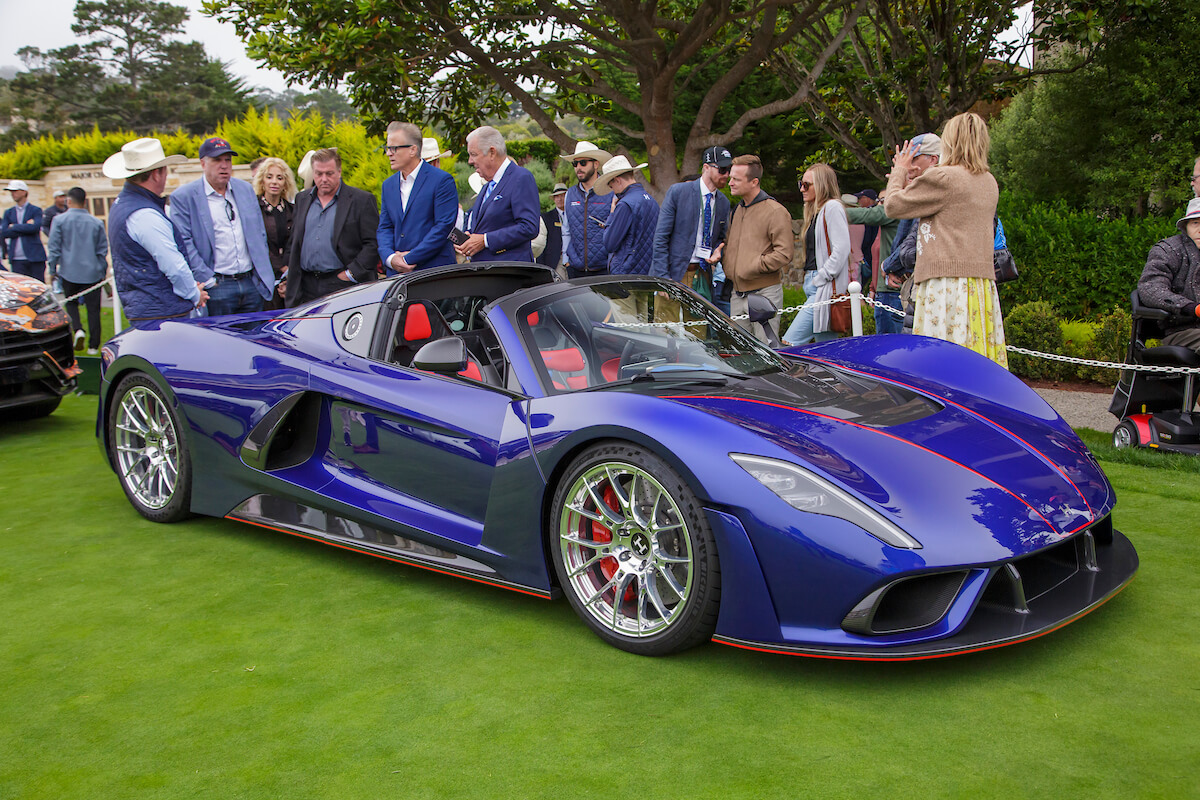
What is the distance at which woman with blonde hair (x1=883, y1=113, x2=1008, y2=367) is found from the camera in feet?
18.2

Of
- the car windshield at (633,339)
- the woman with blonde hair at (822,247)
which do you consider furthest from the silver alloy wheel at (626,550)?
the woman with blonde hair at (822,247)

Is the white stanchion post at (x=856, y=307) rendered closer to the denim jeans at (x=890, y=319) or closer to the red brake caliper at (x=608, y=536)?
the denim jeans at (x=890, y=319)

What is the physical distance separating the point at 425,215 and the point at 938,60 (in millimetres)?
8985

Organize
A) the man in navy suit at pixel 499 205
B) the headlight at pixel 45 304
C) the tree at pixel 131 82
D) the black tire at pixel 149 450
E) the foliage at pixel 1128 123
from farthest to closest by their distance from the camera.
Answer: the tree at pixel 131 82, the foliage at pixel 1128 123, the headlight at pixel 45 304, the man in navy suit at pixel 499 205, the black tire at pixel 149 450

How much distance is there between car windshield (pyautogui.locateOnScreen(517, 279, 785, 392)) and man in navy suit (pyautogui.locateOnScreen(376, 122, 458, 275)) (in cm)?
275

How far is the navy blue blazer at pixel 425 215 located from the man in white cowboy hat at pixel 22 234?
28.8 ft

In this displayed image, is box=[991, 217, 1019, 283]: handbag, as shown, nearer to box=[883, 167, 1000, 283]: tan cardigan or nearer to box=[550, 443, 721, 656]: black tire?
box=[883, 167, 1000, 283]: tan cardigan

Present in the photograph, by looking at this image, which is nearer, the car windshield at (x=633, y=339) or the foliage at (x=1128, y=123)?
the car windshield at (x=633, y=339)

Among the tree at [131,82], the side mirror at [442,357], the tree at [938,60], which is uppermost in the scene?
the tree at [131,82]

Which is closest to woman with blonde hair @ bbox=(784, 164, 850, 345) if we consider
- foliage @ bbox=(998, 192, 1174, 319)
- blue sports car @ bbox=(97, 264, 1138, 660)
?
blue sports car @ bbox=(97, 264, 1138, 660)

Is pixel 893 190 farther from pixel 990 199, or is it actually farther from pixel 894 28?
pixel 894 28

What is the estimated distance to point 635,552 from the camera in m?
3.30

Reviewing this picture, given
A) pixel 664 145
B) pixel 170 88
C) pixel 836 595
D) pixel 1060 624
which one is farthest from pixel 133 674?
pixel 170 88

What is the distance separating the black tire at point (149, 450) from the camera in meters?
4.91
